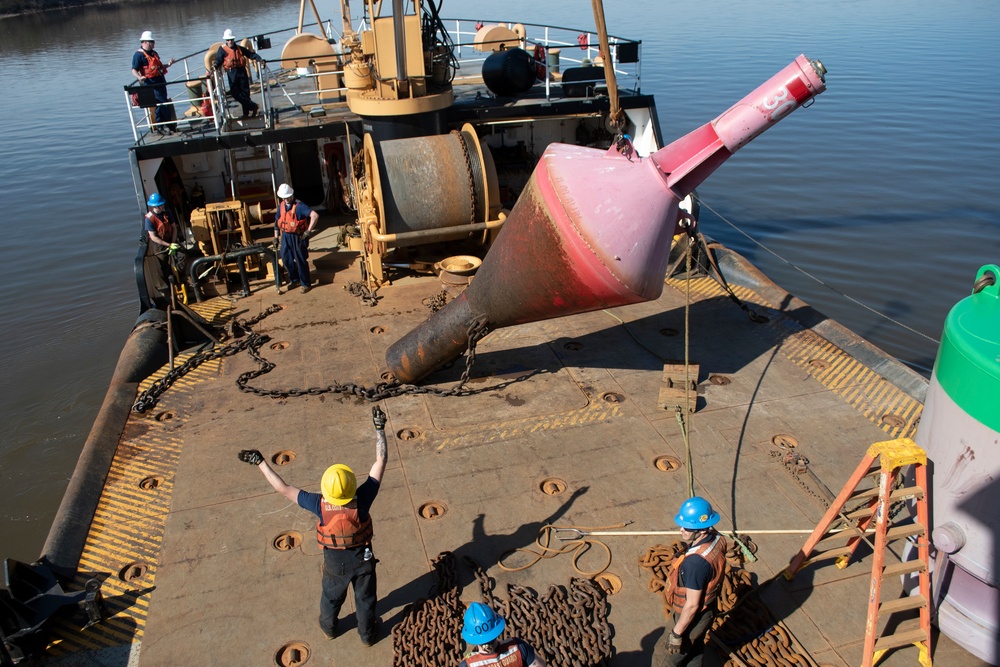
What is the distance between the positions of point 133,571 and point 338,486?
222 cm

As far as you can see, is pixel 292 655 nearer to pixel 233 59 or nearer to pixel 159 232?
pixel 159 232

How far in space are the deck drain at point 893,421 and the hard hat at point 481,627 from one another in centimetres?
490

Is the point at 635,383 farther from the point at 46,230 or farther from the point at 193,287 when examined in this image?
the point at 46,230

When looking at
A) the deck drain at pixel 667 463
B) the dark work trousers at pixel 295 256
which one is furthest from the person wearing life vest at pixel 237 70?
the deck drain at pixel 667 463

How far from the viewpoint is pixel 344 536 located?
174 inches

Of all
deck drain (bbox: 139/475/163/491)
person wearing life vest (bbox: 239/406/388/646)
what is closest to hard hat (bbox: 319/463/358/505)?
person wearing life vest (bbox: 239/406/388/646)

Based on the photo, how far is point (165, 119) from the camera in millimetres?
11523

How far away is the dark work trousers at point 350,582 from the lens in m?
4.51

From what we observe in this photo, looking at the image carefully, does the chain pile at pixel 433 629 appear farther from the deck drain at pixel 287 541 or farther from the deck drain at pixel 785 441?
the deck drain at pixel 785 441

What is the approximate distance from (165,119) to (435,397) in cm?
730

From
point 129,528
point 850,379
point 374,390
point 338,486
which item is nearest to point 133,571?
point 129,528

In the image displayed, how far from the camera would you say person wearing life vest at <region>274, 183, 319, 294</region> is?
947 centimetres

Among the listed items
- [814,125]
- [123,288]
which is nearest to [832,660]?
[123,288]

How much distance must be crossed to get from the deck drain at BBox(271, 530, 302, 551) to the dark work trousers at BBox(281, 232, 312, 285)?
4834 millimetres
